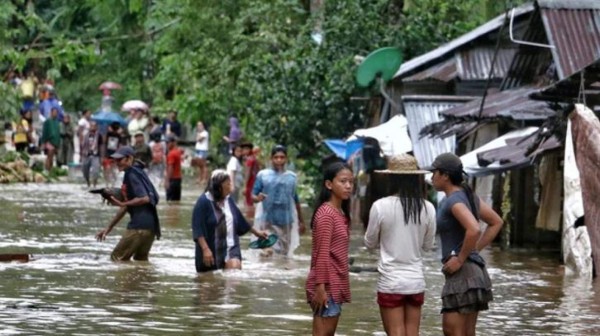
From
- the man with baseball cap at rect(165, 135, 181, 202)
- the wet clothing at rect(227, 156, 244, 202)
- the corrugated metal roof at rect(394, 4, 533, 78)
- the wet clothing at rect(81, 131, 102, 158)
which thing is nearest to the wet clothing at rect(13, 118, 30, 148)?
the wet clothing at rect(81, 131, 102, 158)

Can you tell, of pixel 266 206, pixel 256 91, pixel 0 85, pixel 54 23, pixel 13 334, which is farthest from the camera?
pixel 54 23

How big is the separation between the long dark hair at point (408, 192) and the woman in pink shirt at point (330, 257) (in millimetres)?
319

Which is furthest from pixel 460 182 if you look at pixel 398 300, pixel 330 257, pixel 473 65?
pixel 473 65

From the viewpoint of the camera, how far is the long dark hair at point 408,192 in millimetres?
10805

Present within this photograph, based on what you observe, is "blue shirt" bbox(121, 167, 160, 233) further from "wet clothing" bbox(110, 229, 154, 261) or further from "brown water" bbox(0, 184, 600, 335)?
"brown water" bbox(0, 184, 600, 335)

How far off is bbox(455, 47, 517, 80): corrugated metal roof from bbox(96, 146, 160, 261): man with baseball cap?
10734 mm

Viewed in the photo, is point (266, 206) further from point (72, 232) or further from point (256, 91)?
point (256, 91)

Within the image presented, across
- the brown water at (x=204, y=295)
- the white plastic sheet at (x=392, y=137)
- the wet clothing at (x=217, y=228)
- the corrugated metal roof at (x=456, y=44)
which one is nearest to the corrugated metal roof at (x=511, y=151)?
the brown water at (x=204, y=295)

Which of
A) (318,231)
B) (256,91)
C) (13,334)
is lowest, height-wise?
(13,334)

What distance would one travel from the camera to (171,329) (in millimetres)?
13461

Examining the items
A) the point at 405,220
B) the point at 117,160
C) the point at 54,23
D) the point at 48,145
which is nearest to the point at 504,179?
the point at 117,160

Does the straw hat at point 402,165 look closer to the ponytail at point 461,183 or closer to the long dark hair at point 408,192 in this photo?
the long dark hair at point 408,192

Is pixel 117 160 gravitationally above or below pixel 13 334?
above

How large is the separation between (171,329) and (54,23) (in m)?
47.6
